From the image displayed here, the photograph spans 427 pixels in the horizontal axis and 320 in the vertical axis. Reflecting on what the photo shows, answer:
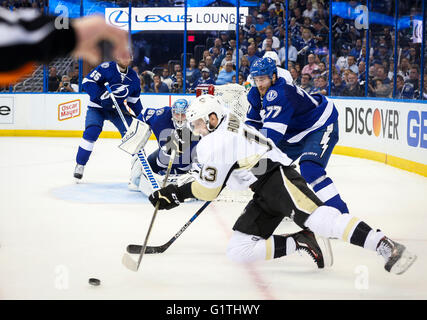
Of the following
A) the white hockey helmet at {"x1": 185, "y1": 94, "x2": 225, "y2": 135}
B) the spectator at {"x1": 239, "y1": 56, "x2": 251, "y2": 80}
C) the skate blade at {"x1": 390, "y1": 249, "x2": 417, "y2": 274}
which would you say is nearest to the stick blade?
the white hockey helmet at {"x1": 185, "y1": 94, "x2": 225, "y2": 135}

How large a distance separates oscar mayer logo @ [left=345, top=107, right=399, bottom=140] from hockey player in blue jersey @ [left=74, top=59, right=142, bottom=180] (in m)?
2.67

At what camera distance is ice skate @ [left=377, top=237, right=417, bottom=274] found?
2.60 m

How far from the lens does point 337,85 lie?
8664 mm

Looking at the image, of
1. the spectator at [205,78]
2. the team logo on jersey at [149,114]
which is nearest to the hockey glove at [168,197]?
the team logo on jersey at [149,114]

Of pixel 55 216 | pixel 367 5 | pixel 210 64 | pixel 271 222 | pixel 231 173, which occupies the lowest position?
pixel 55 216

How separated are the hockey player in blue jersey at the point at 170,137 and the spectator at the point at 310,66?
444 centimetres

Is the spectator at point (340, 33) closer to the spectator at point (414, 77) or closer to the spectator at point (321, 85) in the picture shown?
the spectator at point (321, 85)

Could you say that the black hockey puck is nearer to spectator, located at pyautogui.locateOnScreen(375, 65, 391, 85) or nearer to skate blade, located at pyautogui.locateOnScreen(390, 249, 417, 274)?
skate blade, located at pyautogui.locateOnScreen(390, 249, 417, 274)

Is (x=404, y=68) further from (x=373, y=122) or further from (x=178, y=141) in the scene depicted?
(x=178, y=141)

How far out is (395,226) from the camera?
4133 mm

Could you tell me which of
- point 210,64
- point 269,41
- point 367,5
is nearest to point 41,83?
point 210,64

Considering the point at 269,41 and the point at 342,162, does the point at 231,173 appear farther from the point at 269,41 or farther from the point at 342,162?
the point at 269,41

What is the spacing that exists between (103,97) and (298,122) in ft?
8.59
